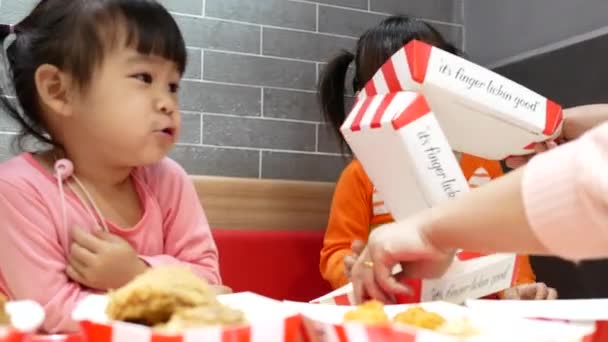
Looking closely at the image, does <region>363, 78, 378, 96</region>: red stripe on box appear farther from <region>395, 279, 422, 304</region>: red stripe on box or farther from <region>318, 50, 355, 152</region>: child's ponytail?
<region>318, 50, 355, 152</region>: child's ponytail

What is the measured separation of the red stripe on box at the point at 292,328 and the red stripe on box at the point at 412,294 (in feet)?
0.70

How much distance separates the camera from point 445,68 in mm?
760

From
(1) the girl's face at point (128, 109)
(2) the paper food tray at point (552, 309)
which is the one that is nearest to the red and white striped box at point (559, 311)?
(2) the paper food tray at point (552, 309)

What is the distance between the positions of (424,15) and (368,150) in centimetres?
114

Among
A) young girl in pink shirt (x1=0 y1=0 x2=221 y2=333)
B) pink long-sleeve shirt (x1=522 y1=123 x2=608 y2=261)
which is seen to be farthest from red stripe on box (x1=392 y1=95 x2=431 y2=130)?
young girl in pink shirt (x1=0 y1=0 x2=221 y2=333)

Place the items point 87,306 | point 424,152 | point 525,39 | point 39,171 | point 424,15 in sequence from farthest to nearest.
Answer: point 424,15 < point 525,39 < point 39,171 < point 424,152 < point 87,306

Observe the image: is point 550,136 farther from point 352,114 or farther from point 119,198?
point 119,198

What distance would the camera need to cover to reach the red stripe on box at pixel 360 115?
2.42 ft

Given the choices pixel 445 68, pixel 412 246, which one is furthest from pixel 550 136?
pixel 412 246

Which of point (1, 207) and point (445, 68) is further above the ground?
point (445, 68)

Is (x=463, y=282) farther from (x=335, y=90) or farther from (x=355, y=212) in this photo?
(x=335, y=90)

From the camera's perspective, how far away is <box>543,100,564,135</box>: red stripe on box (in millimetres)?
796

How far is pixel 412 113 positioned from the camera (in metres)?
0.72

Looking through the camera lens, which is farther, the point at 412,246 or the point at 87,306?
the point at 412,246
